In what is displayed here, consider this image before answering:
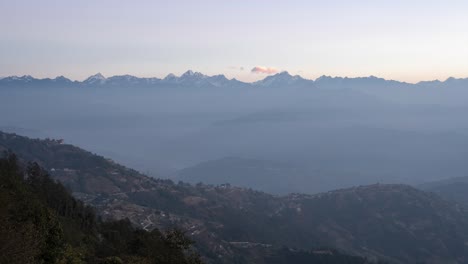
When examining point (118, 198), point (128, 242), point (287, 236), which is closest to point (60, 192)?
point (128, 242)

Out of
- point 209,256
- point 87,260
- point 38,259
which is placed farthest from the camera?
point 209,256

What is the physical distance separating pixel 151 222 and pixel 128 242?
93.0 m

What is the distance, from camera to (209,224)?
175375 millimetres

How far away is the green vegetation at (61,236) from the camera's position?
34438 mm

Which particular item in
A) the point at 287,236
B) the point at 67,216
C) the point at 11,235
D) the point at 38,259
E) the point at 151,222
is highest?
the point at 11,235

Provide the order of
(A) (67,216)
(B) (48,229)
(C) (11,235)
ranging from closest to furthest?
(C) (11,235), (B) (48,229), (A) (67,216)

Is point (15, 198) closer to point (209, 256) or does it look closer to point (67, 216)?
point (67, 216)

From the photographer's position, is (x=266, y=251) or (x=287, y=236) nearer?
(x=266, y=251)

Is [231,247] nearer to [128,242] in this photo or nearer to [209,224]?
[209,224]

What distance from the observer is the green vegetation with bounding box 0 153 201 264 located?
3444cm

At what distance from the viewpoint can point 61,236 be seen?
4588 cm

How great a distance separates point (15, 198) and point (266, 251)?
110406 millimetres

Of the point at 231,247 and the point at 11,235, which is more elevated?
the point at 11,235

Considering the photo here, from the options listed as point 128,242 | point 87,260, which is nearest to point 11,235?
point 87,260
